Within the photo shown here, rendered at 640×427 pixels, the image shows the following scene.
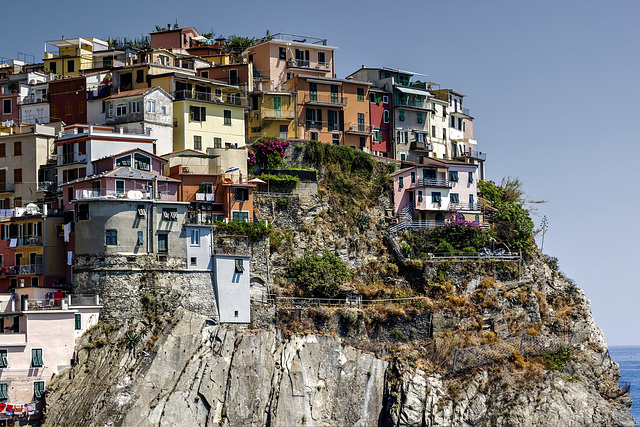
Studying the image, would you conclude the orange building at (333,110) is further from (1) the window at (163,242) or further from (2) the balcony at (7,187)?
(2) the balcony at (7,187)

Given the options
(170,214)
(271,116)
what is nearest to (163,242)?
(170,214)

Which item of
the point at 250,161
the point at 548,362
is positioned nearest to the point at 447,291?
the point at 548,362

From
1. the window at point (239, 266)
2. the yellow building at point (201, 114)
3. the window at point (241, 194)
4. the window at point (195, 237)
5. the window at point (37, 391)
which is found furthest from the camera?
the yellow building at point (201, 114)

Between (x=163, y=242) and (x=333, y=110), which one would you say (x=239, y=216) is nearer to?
(x=163, y=242)

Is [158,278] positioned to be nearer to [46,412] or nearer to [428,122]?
[46,412]

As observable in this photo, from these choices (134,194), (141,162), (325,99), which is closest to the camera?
(134,194)

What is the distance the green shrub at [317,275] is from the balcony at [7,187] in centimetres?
2526

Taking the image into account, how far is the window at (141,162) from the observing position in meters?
76.7

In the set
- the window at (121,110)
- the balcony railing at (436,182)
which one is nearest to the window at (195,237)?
the window at (121,110)

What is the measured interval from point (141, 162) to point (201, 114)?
434 inches

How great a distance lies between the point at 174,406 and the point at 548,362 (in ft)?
107

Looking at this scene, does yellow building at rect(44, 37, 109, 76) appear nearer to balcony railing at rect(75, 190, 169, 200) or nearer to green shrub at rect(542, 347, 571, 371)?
balcony railing at rect(75, 190, 169, 200)

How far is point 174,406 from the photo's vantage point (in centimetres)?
6700

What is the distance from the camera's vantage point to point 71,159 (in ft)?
262
